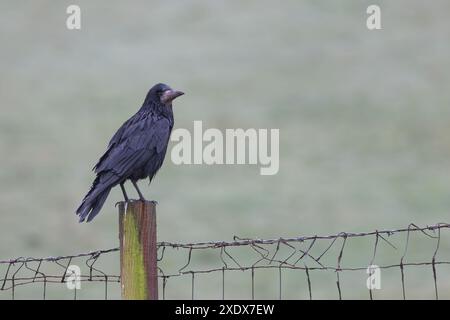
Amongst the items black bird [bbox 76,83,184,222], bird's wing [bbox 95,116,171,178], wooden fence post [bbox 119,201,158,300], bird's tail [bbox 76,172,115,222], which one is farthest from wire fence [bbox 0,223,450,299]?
wooden fence post [bbox 119,201,158,300]

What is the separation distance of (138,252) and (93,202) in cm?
158

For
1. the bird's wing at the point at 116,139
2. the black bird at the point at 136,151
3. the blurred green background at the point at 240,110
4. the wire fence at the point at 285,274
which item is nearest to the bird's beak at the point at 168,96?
the black bird at the point at 136,151

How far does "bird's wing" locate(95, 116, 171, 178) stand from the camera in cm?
Answer: 777

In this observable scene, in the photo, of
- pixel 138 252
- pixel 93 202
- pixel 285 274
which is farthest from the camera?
pixel 285 274

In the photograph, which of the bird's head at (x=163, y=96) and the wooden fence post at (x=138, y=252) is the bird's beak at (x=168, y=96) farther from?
the wooden fence post at (x=138, y=252)

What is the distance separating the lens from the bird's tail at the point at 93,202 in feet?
23.4

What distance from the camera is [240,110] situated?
40125mm

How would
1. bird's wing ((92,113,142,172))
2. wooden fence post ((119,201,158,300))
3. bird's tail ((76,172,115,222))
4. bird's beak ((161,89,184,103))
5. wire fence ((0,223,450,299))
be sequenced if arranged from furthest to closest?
wire fence ((0,223,450,299)) → bird's beak ((161,89,184,103)) → bird's wing ((92,113,142,172)) → bird's tail ((76,172,115,222)) → wooden fence post ((119,201,158,300))

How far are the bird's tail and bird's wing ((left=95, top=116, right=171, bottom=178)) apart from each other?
0.20 m

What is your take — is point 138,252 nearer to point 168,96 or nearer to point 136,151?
point 136,151

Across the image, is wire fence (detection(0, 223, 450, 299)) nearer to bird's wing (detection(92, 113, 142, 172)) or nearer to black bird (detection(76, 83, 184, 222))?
black bird (detection(76, 83, 184, 222))

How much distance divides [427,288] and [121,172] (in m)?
15.1

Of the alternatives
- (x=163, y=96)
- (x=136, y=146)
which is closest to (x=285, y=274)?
(x=163, y=96)
